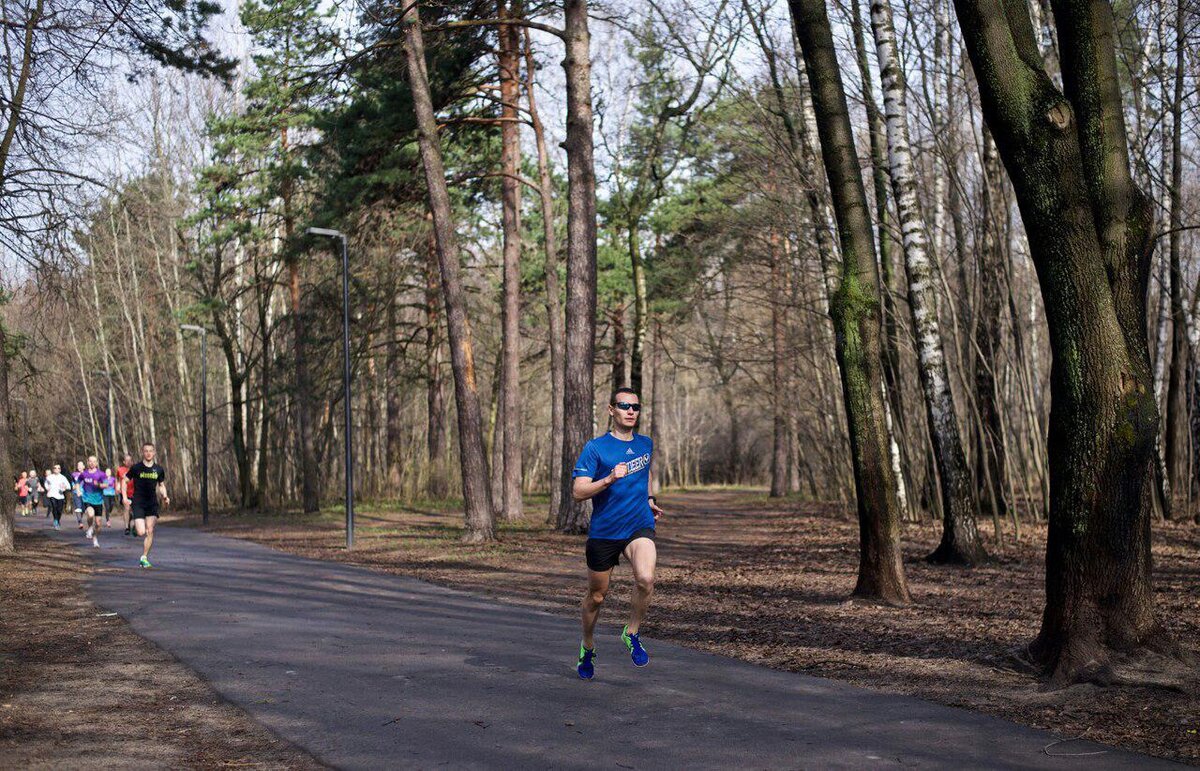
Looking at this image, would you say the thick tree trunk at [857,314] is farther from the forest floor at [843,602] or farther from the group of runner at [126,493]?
the group of runner at [126,493]

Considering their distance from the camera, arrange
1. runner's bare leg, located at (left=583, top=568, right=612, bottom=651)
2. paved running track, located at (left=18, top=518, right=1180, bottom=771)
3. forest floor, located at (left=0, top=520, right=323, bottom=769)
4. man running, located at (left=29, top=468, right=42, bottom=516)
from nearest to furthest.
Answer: paved running track, located at (left=18, top=518, right=1180, bottom=771) → forest floor, located at (left=0, top=520, right=323, bottom=769) → runner's bare leg, located at (left=583, top=568, right=612, bottom=651) → man running, located at (left=29, top=468, right=42, bottom=516)

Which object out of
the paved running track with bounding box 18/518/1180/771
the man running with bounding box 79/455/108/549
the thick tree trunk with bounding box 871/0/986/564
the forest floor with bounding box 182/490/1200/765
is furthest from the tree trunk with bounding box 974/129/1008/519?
the man running with bounding box 79/455/108/549

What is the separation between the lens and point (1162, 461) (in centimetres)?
2189

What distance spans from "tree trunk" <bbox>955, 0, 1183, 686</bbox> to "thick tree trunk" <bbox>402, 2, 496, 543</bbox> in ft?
49.8

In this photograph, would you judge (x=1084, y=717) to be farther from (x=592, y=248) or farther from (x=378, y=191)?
(x=378, y=191)

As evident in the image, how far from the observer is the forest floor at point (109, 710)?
601 cm

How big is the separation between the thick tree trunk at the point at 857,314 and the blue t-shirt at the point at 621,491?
4.18 metres

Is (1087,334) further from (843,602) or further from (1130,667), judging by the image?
(843,602)

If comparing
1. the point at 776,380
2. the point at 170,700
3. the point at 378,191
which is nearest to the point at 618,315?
the point at 776,380

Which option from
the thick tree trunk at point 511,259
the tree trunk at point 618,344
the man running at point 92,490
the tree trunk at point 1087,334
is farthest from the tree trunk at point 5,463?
the tree trunk at point 618,344

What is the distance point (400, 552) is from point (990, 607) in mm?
13219

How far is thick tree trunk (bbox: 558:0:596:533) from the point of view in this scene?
22.2 m

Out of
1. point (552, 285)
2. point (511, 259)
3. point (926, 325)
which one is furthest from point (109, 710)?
point (552, 285)

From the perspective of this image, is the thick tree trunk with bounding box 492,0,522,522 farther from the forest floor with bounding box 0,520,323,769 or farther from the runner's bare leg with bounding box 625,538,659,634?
the runner's bare leg with bounding box 625,538,659,634
